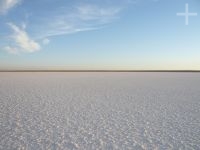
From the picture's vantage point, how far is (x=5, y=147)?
3.12 metres

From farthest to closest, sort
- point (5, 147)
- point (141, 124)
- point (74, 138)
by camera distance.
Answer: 1. point (141, 124)
2. point (74, 138)
3. point (5, 147)

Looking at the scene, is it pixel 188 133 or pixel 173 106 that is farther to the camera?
pixel 173 106

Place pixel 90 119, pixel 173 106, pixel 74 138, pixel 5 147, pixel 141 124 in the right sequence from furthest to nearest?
pixel 173 106 < pixel 90 119 < pixel 141 124 < pixel 74 138 < pixel 5 147

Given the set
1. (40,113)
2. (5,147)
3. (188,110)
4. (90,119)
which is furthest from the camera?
(188,110)

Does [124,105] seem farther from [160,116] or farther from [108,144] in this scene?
[108,144]

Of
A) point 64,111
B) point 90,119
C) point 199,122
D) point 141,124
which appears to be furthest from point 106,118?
point 199,122

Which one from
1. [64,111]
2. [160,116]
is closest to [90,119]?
[64,111]

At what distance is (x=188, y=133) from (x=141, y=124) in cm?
88

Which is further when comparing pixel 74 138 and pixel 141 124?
pixel 141 124

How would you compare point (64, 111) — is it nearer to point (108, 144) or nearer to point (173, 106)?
point (108, 144)

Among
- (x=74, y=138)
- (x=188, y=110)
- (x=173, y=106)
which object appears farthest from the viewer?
(x=173, y=106)

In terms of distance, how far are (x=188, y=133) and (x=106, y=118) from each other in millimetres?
1694

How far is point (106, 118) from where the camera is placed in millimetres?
4664

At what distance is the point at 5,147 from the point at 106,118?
218cm
